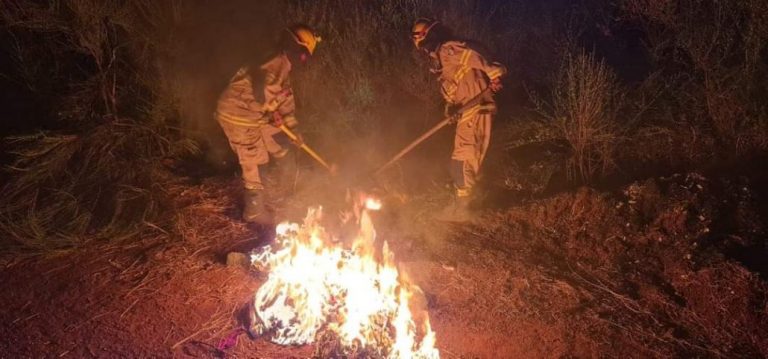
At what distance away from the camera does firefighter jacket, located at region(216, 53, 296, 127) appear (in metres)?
4.63

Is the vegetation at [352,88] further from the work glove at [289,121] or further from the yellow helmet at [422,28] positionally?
the yellow helmet at [422,28]

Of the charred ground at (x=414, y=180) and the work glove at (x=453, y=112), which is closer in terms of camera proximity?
the charred ground at (x=414, y=180)

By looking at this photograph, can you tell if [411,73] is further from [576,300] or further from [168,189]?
[576,300]

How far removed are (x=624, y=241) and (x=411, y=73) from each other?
3634mm

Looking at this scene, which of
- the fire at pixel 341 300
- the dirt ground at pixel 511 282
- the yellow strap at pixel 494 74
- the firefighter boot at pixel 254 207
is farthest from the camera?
A: the firefighter boot at pixel 254 207

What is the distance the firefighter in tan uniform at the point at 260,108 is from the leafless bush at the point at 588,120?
2.60 metres

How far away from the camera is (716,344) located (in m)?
3.46

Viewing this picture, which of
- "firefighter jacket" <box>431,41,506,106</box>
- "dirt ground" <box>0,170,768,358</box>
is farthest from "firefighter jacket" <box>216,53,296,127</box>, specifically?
"firefighter jacket" <box>431,41,506,106</box>

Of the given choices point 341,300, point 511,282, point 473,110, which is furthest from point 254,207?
point 511,282

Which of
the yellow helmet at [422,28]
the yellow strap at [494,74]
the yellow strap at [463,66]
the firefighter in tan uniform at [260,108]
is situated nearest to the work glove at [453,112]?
the yellow strap at [463,66]

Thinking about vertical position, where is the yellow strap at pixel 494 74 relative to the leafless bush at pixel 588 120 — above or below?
above

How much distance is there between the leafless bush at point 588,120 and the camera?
189 inches

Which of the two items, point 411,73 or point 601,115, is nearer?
point 601,115

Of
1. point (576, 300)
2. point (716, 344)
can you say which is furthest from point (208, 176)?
point (716, 344)
